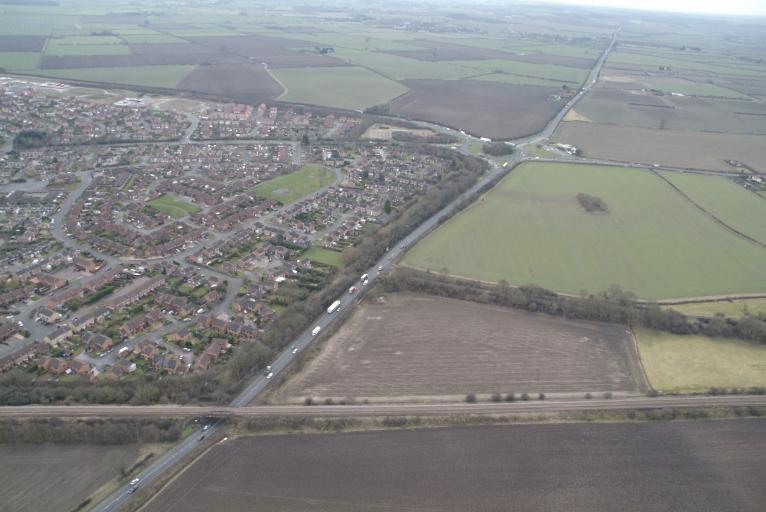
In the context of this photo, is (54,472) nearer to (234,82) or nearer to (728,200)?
(728,200)

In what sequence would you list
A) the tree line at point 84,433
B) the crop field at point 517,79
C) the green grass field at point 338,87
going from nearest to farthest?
the tree line at point 84,433 → the green grass field at point 338,87 → the crop field at point 517,79

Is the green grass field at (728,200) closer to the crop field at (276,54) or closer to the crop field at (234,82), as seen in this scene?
the crop field at (234,82)

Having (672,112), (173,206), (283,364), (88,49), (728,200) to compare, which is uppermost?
(88,49)

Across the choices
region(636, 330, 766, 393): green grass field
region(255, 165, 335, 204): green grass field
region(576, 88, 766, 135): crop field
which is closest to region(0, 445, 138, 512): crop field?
region(636, 330, 766, 393): green grass field

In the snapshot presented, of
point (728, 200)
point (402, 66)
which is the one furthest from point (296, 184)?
point (402, 66)

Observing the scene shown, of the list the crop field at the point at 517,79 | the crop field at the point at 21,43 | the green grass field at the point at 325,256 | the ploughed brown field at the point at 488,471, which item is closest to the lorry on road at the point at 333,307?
the green grass field at the point at 325,256
